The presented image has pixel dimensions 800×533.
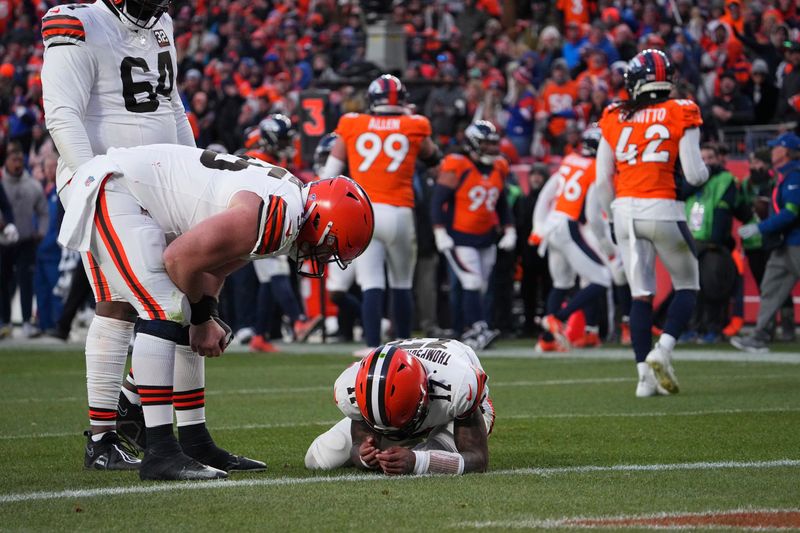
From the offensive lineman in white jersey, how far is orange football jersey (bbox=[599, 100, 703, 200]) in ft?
12.2

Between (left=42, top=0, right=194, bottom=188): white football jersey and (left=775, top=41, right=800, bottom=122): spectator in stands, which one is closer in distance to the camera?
(left=42, top=0, right=194, bottom=188): white football jersey

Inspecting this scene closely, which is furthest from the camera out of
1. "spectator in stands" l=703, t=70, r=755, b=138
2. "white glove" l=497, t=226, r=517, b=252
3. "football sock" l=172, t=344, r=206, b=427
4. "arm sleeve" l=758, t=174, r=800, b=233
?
"spectator in stands" l=703, t=70, r=755, b=138

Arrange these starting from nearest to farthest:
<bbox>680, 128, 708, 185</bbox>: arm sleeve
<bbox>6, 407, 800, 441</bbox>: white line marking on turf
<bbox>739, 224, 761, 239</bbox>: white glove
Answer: <bbox>6, 407, 800, 441</bbox>: white line marking on turf, <bbox>680, 128, 708, 185</bbox>: arm sleeve, <bbox>739, 224, 761, 239</bbox>: white glove

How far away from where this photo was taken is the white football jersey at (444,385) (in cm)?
498

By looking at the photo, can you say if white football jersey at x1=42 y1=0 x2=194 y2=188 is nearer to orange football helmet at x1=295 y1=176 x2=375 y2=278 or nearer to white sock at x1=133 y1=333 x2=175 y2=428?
white sock at x1=133 y1=333 x2=175 y2=428

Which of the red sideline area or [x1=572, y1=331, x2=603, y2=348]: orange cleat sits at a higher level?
the red sideline area

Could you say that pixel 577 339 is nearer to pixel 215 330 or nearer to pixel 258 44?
pixel 215 330

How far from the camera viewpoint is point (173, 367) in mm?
5113

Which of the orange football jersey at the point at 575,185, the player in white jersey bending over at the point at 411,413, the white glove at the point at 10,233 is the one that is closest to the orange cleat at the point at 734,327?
the orange football jersey at the point at 575,185

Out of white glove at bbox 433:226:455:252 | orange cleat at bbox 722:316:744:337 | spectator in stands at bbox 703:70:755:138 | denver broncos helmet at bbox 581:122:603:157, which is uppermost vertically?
spectator in stands at bbox 703:70:755:138

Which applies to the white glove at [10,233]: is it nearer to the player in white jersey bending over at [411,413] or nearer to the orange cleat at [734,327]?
the orange cleat at [734,327]

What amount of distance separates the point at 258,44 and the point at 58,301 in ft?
32.0

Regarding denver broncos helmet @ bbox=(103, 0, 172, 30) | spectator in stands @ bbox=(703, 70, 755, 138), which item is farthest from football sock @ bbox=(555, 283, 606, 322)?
denver broncos helmet @ bbox=(103, 0, 172, 30)

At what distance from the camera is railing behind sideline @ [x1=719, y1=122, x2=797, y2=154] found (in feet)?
49.6
